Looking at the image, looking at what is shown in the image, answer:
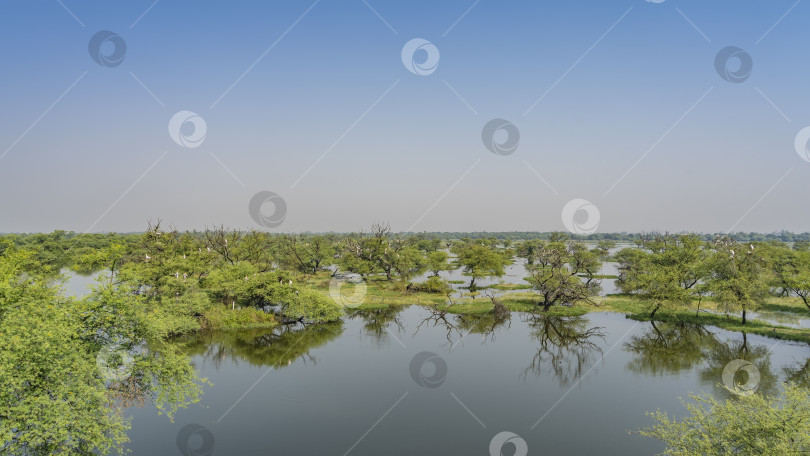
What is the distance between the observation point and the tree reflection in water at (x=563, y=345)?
3241cm

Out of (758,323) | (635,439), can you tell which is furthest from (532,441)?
(758,323)

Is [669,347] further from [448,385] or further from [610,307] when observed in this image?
[448,385]

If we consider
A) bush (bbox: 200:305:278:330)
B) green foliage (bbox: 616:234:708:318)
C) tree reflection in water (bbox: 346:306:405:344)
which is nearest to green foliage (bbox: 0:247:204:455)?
bush (bbox: 200:305:278:330)

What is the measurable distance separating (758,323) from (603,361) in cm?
2372

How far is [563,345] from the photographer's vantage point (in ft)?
128

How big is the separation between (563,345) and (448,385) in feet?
51.8

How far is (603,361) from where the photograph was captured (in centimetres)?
3453

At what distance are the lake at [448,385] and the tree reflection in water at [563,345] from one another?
181 millimetres

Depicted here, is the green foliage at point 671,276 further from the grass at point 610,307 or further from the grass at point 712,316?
the grass at point 610,307

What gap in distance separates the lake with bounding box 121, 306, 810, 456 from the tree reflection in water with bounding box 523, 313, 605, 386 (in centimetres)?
18

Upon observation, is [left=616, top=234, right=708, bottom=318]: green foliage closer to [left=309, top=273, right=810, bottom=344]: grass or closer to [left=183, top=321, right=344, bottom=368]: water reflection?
[left=309, top=273, right=810, bottom=344]: grass

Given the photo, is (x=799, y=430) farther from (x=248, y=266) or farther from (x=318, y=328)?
(x=248, y=266)

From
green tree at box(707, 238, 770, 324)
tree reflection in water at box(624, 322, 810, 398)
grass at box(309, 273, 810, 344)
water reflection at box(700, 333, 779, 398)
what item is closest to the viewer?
water reflection at box(700, 333, 779, 398)

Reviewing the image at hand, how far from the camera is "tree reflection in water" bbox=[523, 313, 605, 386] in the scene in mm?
32406
